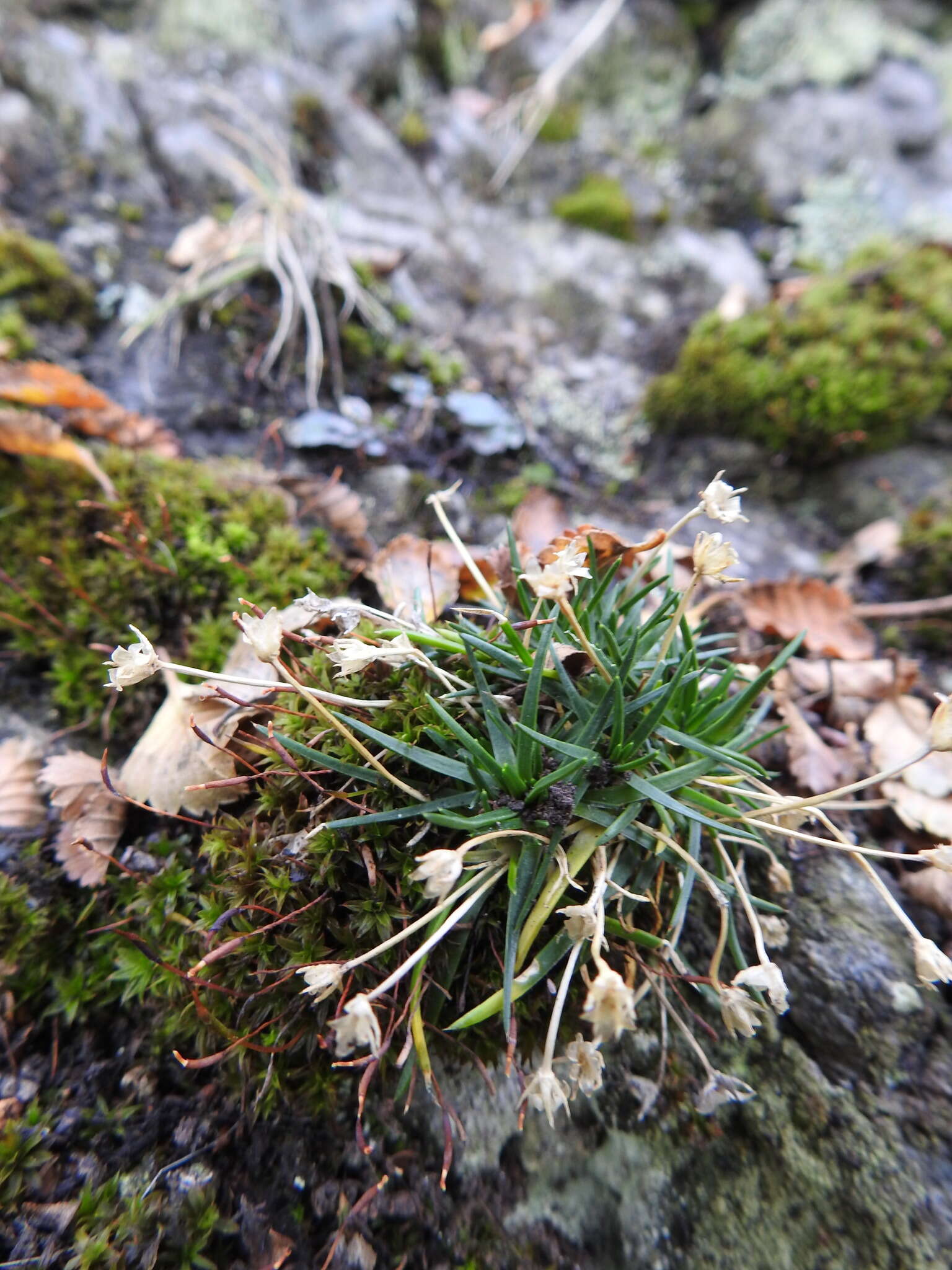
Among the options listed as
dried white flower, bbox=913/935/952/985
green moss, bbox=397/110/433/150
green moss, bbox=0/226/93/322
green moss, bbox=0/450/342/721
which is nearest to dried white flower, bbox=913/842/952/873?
dried white flower, bbox=913/935/952/985

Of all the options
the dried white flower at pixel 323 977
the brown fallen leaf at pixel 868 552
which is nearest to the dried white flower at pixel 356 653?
the dried white flower at pixel 323 977

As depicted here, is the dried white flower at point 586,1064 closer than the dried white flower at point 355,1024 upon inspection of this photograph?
Result: No

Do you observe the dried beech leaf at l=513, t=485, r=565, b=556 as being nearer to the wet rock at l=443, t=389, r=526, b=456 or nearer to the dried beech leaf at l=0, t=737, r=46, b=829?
the wet rock at l=443, t=389, r=526, b=456

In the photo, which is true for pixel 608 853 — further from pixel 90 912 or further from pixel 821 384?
pixel 821 384

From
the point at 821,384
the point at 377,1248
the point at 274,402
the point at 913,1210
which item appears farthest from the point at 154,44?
the point at 913,1210

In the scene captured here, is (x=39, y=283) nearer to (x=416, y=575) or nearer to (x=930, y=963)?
(x=416, y=575)

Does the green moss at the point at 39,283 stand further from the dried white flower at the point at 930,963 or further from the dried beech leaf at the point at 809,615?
the dried white flower at the point at 930,963
